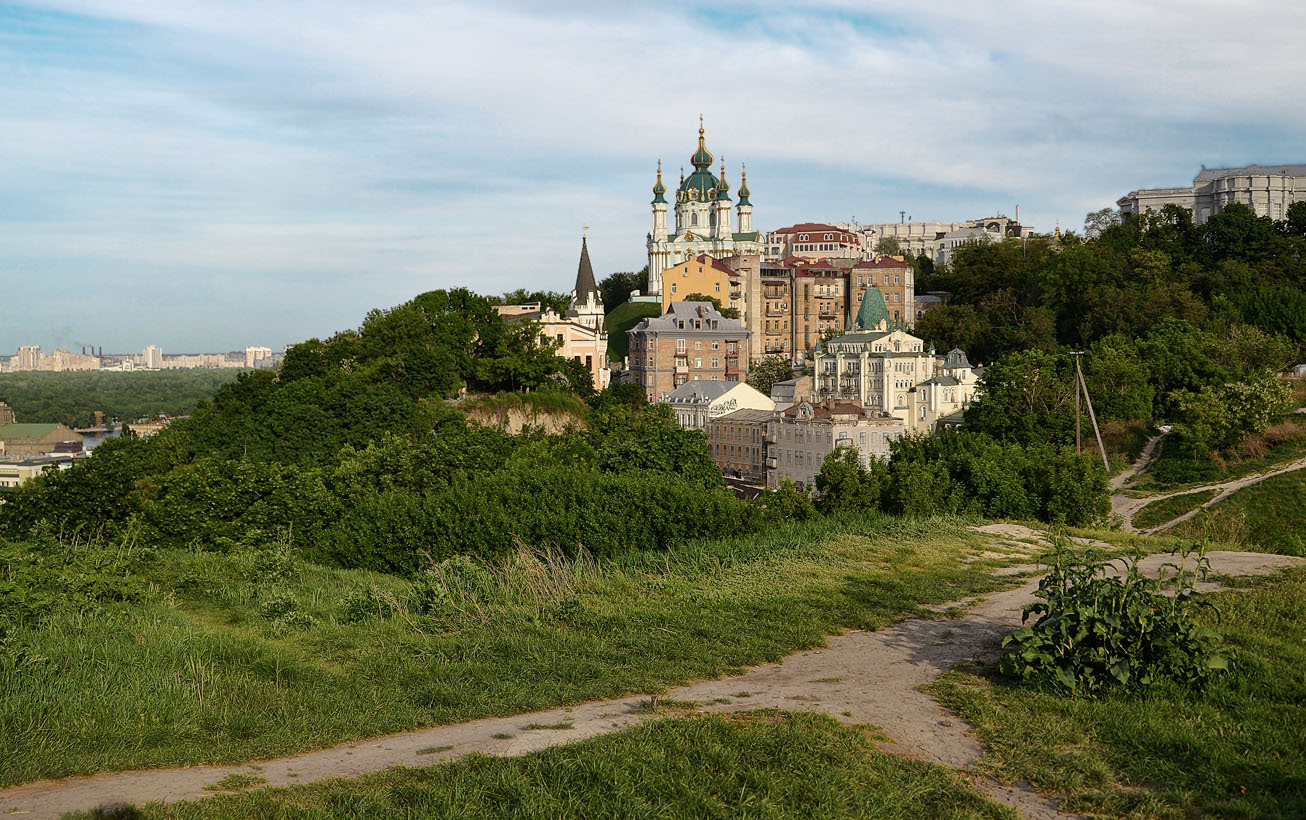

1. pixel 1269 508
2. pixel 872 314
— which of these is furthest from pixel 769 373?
pixel 1269 508

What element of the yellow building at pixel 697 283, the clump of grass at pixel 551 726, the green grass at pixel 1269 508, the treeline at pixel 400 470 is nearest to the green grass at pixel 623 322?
the yellow building at pixel 697 283

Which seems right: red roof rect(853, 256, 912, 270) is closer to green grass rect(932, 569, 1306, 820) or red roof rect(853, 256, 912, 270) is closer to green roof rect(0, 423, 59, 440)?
green roof rect(0, 423, 59, 440)

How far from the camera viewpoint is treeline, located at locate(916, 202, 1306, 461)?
149 ft

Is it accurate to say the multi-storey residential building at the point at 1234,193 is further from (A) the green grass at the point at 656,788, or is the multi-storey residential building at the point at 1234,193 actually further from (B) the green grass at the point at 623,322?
(A) the green grass at the point at 656,788

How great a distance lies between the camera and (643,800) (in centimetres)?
671

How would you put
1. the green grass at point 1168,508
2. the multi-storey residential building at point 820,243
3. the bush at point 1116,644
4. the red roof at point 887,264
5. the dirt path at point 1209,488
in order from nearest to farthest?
the bush at point 1116,644, the green grass at point 1168,508, the dirt path at point 1209,488, the red roof at point 887,264, the multi-storey residential building at point 820,243

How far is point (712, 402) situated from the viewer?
222 feet

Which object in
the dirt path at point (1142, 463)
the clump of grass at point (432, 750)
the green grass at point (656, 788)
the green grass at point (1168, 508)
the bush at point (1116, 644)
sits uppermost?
the bush at point (1116, 644)

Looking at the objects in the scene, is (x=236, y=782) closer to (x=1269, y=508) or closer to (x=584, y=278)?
(x=1269, y=508)

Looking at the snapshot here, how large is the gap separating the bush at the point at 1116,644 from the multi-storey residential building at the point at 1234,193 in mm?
92553

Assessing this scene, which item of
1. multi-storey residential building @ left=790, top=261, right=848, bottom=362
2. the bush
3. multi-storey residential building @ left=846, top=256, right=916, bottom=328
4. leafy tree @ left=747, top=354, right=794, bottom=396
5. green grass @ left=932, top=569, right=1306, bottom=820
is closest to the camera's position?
green grass @ left=932, top=569, right=1306, bottom=820

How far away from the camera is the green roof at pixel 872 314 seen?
238 feet

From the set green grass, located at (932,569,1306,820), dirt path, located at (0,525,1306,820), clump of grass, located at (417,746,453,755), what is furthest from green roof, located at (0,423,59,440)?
green grass, located at (932,569,1306,820)

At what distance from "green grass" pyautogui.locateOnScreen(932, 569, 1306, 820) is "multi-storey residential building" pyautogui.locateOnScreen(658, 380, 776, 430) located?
57.4 m
